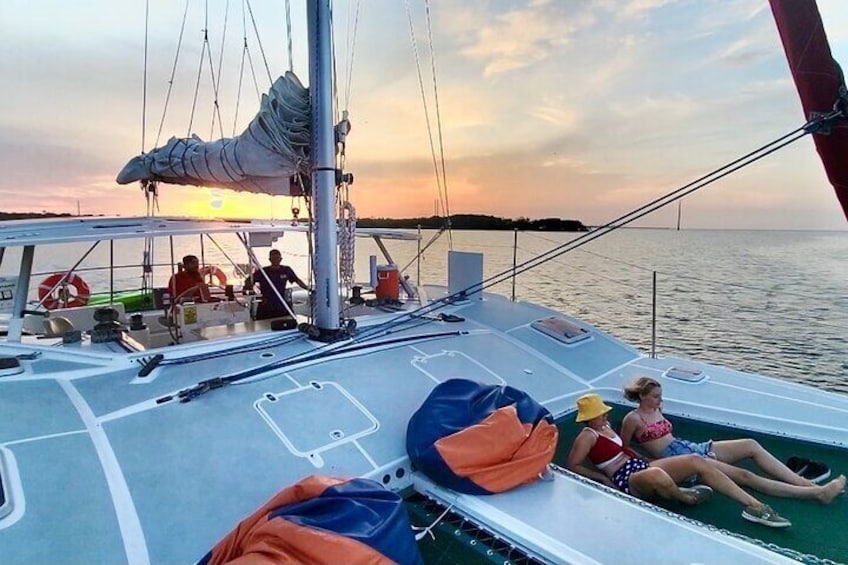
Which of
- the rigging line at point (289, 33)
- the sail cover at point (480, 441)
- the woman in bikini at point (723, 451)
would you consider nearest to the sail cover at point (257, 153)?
the rigging line at point (289, 33)

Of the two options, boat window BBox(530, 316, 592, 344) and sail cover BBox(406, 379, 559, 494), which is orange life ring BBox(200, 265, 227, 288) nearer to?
boat window BBox(530, 316, 592, 344)

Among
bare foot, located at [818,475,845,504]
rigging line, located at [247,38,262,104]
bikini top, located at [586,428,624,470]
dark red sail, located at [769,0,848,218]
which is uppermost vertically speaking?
rigging line, located at [247,38,262,104]

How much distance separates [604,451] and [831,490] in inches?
47.1

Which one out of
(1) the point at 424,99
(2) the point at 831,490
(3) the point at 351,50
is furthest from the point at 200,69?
(2) the point at 831,490

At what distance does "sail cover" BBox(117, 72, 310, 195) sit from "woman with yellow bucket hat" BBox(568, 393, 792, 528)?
9.26ft

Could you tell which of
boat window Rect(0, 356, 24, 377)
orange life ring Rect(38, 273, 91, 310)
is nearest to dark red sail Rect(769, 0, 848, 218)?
boat window Rect(0, 356, 24, 377)

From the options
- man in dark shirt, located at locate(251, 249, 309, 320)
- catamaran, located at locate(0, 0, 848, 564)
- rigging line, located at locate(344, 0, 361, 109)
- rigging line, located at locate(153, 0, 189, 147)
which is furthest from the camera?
rigging line, located at locate(153, 0, 189, 147)

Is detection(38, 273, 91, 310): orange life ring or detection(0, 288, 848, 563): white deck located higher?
detection(38, 273, 91, 310): orange life ring

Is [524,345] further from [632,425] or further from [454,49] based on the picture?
[454,49]

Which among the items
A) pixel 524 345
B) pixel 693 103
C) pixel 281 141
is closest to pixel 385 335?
pixel 524 345

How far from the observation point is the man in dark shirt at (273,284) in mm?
5008

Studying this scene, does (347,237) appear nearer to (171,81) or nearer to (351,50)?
(351,50)

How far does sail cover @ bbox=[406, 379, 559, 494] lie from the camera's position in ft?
8.90

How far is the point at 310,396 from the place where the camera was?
3.34 meters
